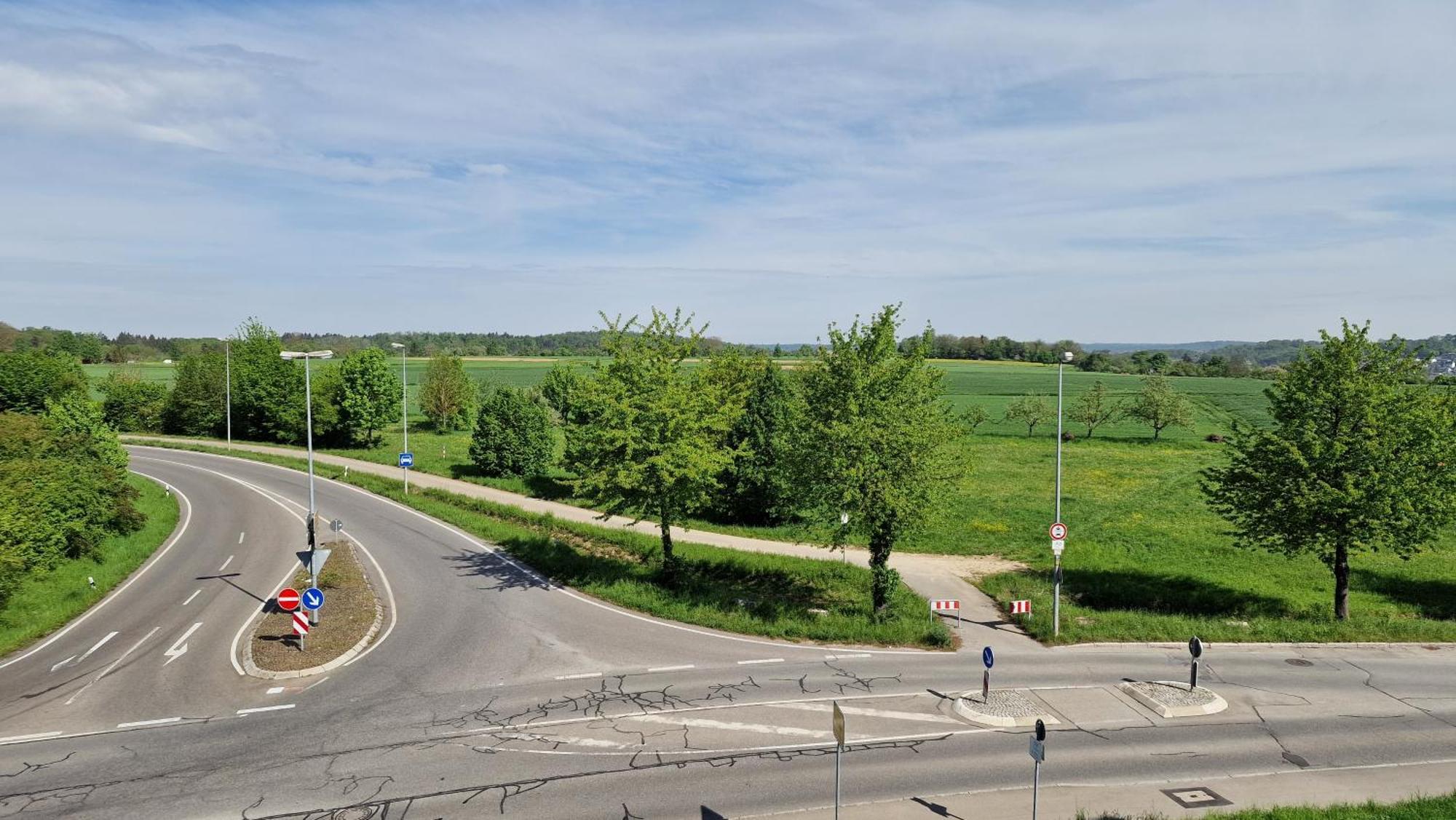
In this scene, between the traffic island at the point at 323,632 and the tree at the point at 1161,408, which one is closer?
the traffic island at the point at 323,632

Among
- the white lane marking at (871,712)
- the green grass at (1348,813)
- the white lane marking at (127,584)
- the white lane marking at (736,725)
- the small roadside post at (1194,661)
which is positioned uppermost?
the small roadside post at (1194,661)

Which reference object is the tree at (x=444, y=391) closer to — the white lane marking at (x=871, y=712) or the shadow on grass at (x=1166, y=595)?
the shadow on grass at (x=1166, y=595)

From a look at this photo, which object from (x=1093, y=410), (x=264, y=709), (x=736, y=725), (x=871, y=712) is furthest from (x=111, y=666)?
(x=1093, y=410)

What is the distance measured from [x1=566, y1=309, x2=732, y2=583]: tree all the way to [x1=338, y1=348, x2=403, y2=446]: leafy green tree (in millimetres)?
45036

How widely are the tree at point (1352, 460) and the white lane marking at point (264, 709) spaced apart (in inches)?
1179

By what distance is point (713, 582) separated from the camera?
30172 millimetres

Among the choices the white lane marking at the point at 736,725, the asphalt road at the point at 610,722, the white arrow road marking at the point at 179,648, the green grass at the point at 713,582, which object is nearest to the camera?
the asphalt road at the point at 610,722

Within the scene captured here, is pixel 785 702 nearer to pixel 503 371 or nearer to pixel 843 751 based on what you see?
pixel 843 751

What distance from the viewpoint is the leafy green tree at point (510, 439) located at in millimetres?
51406

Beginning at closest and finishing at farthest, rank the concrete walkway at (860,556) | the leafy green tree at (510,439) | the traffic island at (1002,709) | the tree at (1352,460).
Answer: the traffic island at (1002,709) < the tree at (1352,460) < the concrete walkway at (860,556) < the leafy green tree at (510,439)

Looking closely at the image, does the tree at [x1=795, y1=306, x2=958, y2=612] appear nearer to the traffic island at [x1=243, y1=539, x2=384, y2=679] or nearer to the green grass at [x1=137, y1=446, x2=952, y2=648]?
the green grass at [x1=137, y1=446, x2=952, y2=648]

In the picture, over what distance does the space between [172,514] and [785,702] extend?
38.2 meters

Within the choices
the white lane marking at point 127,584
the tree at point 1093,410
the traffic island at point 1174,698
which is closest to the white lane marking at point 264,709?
the white lane marking at point 127,584

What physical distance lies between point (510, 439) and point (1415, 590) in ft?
155
